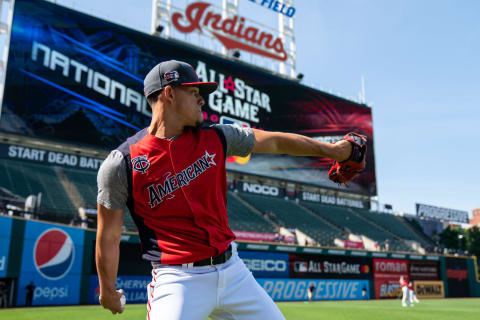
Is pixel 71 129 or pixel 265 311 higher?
pixel 71 129

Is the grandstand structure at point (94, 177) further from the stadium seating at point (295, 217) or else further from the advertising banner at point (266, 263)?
the advertising banner at point (266, 263)

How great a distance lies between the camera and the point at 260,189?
112ft

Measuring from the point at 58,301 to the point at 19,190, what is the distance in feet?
22.4

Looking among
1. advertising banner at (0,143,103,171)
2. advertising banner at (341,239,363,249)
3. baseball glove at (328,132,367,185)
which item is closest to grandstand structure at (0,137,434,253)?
advertising banner at (0,143,103,171)

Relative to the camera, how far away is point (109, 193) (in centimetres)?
233

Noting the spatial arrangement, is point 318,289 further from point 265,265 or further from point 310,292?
point 265,265

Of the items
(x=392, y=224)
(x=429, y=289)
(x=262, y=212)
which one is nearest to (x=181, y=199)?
(x=262, y=212)

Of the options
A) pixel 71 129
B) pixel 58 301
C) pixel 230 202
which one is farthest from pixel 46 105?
pixel 230 202

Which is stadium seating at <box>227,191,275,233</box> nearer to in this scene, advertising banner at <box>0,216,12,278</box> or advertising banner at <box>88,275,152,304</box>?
advertising banner at <box>88,275,152,304</box>

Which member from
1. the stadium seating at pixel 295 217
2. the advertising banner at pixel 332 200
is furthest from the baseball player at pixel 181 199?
the advertising banner at pixel 332 200

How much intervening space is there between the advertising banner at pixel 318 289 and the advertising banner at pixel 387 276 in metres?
1.14

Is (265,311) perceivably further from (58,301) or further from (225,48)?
(225,48)

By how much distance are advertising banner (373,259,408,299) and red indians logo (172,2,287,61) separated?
18190 millimetres

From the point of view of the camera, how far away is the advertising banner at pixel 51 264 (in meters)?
16.6
